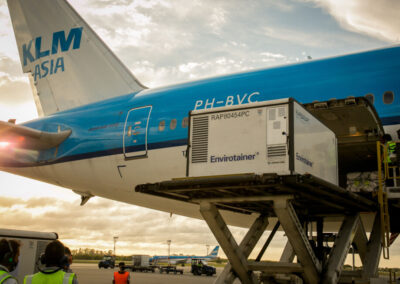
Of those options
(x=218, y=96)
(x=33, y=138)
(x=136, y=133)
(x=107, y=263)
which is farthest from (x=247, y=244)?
(x=107, y=263)

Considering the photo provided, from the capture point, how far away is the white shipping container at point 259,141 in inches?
266

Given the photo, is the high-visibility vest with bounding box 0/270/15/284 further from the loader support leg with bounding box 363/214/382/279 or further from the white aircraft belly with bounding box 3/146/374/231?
the white aircraft belly with bounding box 3/146/374/231

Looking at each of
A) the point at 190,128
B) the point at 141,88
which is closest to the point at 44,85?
the point at 141,88

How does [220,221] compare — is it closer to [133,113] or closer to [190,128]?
[190,128]

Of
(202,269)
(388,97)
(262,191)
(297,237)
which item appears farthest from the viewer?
(202,269)

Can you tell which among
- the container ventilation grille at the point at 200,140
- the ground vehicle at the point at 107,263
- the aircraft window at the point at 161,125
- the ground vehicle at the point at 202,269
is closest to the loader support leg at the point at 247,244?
the container ventilation grille at the point at 200,140

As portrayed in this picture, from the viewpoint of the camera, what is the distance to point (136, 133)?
13.1 m

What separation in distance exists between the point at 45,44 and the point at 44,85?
63.4 inches

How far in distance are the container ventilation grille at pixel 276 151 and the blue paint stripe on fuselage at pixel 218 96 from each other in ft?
12.6

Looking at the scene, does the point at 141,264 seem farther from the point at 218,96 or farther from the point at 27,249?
the point at 27,249

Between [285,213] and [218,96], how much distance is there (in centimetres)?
581

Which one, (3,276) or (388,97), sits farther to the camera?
(388,97)

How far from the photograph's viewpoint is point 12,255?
158 inches

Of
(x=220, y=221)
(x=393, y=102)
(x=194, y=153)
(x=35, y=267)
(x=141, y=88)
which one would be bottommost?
(x=35, y=267)
